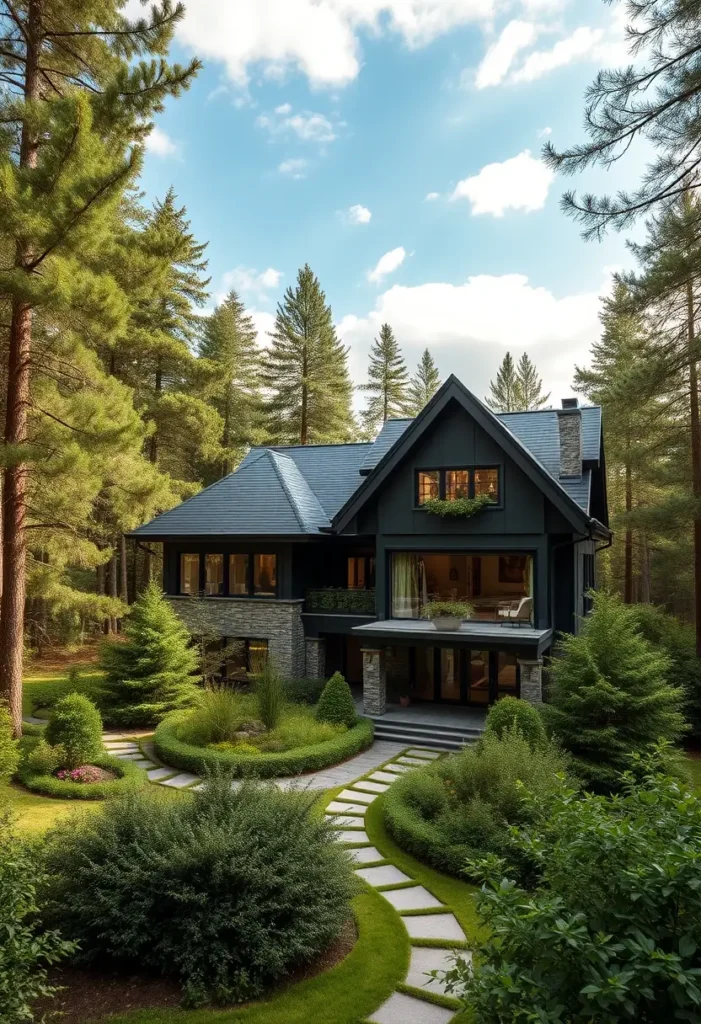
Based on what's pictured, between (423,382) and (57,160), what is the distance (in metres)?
34.4

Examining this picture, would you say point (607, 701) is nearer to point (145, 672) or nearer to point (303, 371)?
point (145, 672)

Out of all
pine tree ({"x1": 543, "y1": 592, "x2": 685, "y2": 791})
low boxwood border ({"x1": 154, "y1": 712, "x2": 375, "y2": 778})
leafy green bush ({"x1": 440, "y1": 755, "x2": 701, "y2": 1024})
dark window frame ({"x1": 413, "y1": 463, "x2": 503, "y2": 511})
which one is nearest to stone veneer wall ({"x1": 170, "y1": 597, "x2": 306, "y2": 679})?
low boxwood border ({"x1": 154, "y1": 712, "x2": 375, "y2": 778})

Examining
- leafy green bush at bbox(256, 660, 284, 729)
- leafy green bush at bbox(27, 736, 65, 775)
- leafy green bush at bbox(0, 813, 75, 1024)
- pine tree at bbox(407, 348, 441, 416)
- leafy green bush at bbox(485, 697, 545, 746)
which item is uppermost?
pine tree at bbox(407, 348, 441, 416)

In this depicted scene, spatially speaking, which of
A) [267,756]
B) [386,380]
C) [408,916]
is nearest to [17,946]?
[408,916]

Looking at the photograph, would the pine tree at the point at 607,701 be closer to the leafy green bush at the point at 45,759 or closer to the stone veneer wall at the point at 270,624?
the stone veneer wall at the point at 270,624

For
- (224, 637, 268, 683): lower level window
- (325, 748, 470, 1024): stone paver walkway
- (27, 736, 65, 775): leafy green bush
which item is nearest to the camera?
(325, 748, 470, 1024): stone paver walkway

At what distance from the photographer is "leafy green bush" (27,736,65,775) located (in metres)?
11.6

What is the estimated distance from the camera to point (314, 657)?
18484 mm

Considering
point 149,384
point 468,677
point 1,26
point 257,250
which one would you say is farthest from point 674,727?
point 149,384

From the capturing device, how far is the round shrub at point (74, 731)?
1176 centimetres

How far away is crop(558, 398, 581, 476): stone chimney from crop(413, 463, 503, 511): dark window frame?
6.90ft

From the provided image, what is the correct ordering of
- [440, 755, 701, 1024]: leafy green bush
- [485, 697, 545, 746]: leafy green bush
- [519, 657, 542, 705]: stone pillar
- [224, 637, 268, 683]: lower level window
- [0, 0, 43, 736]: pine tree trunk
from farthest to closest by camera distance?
[224, 637, 268, 683]: lower level window < [519, 657, 542, 705]: stone pillar < [0, 0, 43, 736]: pine tree trunk < [485, 697, 545, 746]: leafy green bush < [440, 755, 701, 1024]: leafy green bush

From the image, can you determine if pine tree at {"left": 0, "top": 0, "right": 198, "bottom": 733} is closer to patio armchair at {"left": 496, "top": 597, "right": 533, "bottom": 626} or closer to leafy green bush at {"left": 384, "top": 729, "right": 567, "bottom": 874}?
leafy green bush at {"left": 384, "top": 729, "right": 567, "bottom": 874}

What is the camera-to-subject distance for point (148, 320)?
27391mm
